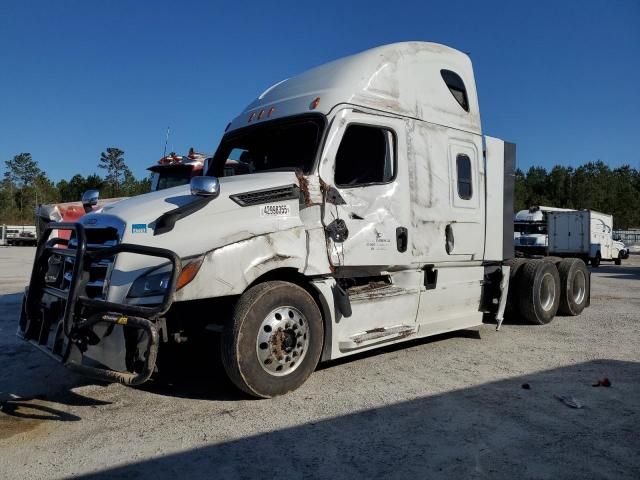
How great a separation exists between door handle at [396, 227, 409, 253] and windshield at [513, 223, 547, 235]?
2437 cm

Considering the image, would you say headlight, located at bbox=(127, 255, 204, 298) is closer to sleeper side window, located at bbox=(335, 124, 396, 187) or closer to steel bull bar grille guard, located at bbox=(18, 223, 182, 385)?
steel bull bar grille guard, located at bbox=(18, 223, 182, 385)

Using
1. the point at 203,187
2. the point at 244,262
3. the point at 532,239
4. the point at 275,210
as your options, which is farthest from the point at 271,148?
the point at 532,239

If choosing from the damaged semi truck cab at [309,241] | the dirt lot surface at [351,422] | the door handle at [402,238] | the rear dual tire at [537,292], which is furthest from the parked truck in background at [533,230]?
the door handle at [402,238]

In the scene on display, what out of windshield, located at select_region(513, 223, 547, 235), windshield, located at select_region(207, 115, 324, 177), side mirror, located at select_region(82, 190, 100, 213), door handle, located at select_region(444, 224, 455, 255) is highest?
windshield, located at select_region(207, 115, 324, 177)

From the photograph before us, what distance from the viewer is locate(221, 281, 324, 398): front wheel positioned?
4.48 metres

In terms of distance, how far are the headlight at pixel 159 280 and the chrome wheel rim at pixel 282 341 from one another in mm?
805

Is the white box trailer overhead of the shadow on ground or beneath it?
overhead

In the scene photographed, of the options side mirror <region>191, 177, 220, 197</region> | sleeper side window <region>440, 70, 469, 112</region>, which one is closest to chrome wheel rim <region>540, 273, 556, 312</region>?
sleeper side window <region>440, 70, 469, 112</region>

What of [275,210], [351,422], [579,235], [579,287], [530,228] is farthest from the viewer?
[530,228]

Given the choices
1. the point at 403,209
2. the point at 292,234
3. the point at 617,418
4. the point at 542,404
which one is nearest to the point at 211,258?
the point at 292,234

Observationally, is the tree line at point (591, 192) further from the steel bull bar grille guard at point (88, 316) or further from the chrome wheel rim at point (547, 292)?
the steel bull bar grille guard at point (88, 316)

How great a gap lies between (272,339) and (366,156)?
2387 millimetres

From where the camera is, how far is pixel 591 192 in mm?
56750

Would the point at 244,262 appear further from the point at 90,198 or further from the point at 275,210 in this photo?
the point at 90,198
